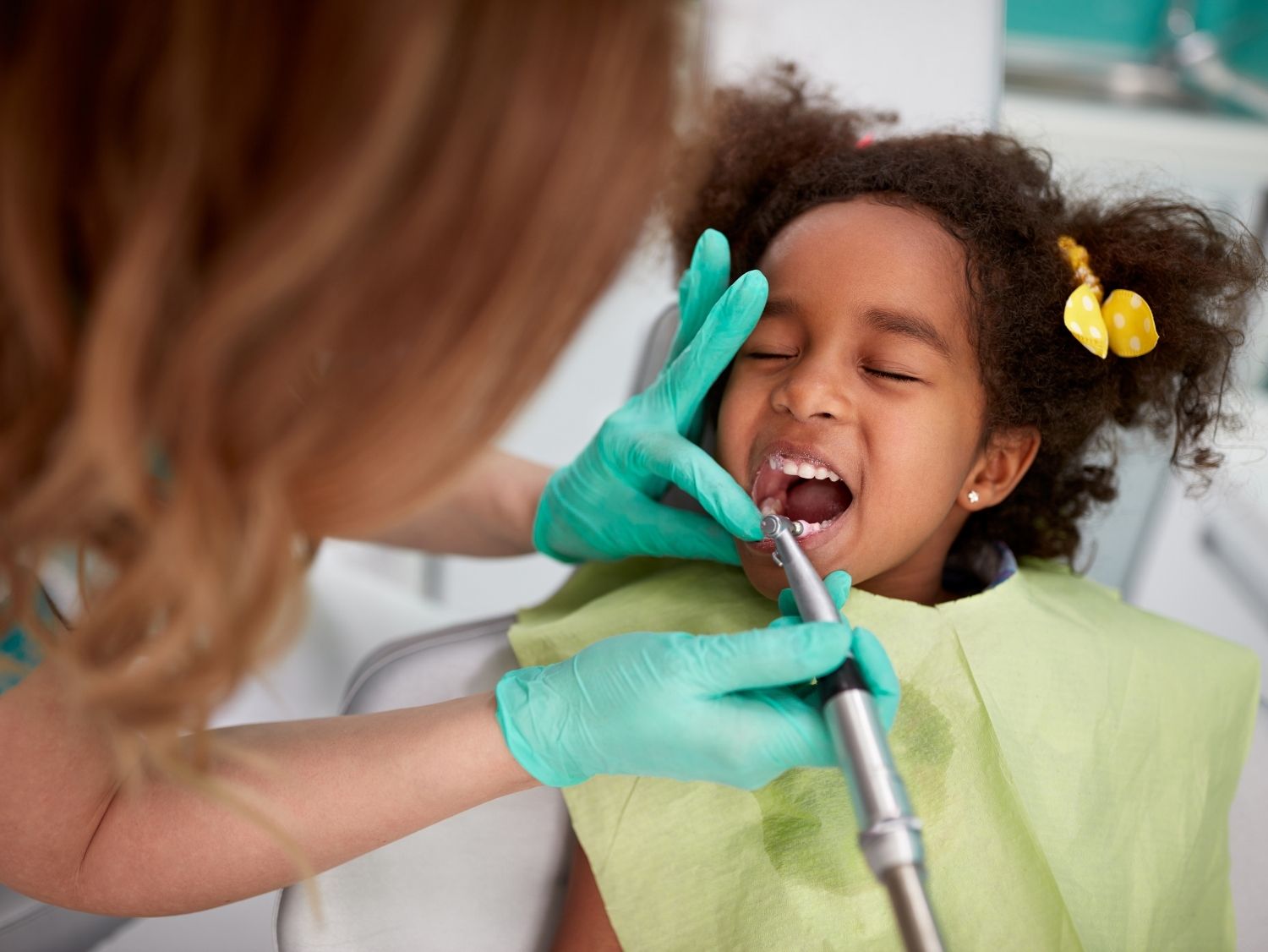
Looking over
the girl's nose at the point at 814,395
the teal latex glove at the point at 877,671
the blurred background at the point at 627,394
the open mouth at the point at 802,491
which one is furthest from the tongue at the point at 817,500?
the blurred background at the point at 627,394

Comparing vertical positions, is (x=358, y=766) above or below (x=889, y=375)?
below

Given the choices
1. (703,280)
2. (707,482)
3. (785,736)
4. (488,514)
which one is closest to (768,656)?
(785,736)

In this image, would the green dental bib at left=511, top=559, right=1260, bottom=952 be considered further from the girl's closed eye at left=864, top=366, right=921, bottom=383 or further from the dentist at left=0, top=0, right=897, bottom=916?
the dentist at left=0, top=0, right=897, bottom=916

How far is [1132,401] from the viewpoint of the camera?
117cm

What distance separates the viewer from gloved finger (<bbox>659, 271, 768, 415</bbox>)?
0.97 m

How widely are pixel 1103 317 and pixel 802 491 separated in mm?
346

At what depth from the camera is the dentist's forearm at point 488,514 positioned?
1.34 metres

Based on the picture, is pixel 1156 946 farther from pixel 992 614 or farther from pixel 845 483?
pixel 845 483

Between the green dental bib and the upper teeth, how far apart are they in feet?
0.42

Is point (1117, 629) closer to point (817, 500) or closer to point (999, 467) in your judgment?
point (999, 467)

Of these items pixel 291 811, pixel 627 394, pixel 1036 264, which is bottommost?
pixel 291 811

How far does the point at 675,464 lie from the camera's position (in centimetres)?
101

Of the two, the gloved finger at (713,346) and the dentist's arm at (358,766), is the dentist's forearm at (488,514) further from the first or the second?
the dentist's arm at (358,766)

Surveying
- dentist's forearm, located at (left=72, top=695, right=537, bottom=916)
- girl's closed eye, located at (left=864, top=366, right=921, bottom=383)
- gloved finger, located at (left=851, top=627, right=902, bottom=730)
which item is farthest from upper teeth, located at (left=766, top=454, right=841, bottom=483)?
dentist's forearm, located at (left=72, top=695, right=537, bottom=916)
